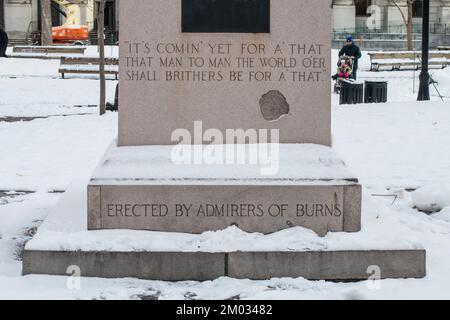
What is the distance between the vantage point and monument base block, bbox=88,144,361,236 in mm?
6191

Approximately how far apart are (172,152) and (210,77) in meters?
0.65

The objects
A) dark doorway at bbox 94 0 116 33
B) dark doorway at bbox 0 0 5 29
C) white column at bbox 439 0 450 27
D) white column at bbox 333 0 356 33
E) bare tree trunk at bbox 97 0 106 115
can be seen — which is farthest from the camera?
dark doorway at bbox 94 0 116 33

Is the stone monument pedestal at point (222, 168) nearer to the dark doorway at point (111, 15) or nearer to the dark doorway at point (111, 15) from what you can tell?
the dark doorway at point (111, 15)

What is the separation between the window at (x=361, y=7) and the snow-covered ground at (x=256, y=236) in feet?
109

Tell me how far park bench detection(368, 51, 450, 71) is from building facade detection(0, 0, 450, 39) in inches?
663

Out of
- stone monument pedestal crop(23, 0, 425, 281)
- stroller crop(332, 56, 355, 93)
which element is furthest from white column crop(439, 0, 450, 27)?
stone monument pedestal crop(23, 0, 425, 281)

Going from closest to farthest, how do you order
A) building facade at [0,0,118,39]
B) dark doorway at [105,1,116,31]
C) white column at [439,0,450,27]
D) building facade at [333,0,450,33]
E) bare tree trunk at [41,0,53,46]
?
bare tree trunk at [41,0,53,46], building facade at [0,0,118,39], building facade at [333,0,450,33], white column at [439,0,450,27], dark doorway at [105,1,116,31]

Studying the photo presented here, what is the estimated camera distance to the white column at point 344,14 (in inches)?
2078

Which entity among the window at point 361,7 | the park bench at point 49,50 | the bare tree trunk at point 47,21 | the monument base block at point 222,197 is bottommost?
the monument base block at point 222,197

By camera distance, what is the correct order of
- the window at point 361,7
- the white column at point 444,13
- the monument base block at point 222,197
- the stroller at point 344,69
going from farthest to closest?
the window at point 361,7, the white column at point 444,13, the stroller at point 344,69, the monument base block at point 222,197

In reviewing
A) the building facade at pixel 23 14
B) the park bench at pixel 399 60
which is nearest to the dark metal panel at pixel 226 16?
the park bench at pixel 399 60

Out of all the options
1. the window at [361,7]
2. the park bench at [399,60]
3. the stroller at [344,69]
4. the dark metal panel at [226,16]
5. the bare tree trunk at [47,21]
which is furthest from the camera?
the window at [361,7]

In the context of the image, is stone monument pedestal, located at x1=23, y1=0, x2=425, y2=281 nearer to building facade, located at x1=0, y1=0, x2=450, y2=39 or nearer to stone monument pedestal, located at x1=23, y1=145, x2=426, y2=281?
stone monument pedestal, located at x1=23, y1=145, x2=426, y2=281
